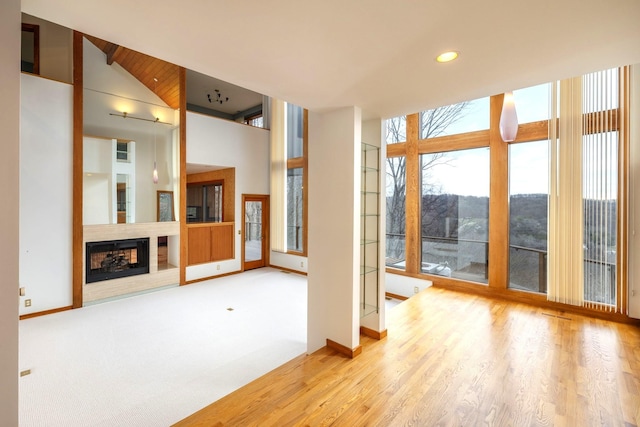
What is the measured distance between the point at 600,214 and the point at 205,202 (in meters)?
8.25

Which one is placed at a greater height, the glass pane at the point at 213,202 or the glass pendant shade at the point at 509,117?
the glass pendant shade at the point at 509,117

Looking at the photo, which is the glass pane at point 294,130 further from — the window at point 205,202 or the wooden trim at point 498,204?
the wooden trim at point 498,204

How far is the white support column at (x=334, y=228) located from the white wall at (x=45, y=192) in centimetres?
430

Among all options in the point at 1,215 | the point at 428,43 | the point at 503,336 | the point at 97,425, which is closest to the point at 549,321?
Result: the point at 503,336

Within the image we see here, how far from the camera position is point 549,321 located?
3688 millimetres

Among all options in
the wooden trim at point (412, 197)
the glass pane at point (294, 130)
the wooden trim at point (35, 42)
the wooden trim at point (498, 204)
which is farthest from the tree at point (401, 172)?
the wooden trim at point (35, 42)

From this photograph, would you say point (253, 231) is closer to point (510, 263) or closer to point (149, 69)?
point (149, 69)

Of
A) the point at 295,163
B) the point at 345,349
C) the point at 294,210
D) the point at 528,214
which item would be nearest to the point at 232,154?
the point at 295,163

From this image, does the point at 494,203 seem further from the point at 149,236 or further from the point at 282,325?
the point at 149,236

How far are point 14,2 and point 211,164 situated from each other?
573cm

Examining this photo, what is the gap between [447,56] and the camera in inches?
74.9

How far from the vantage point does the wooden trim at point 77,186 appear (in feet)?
15.7

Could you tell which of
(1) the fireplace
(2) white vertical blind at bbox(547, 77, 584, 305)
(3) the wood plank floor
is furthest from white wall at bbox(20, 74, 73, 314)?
(2) white vertical blind at bbox(547, 77, 584, 305)

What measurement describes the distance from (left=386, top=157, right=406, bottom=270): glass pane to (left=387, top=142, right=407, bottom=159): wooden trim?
0.26 ft
